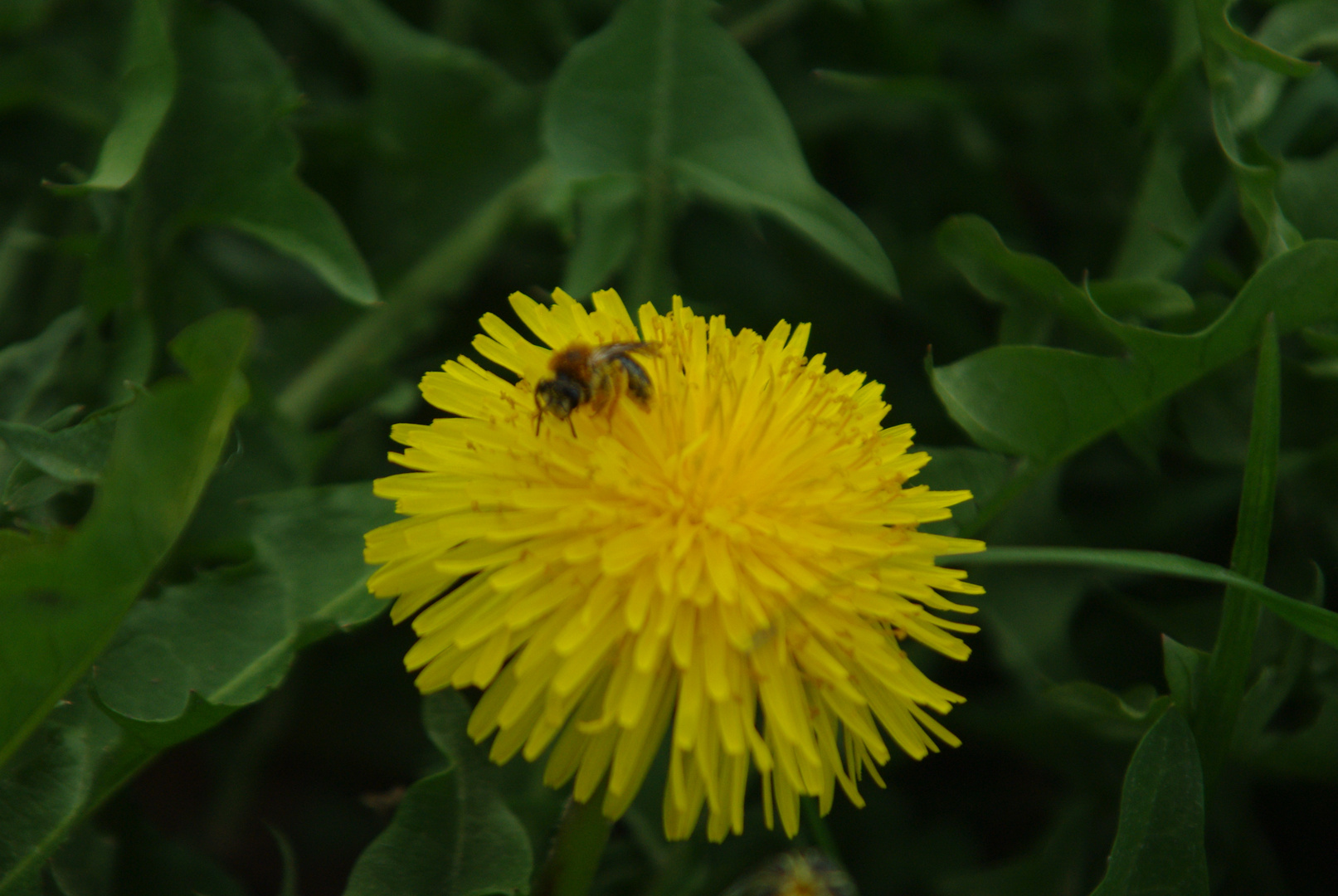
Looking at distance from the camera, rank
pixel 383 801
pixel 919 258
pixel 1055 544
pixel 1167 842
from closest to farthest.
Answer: pixel 1167 842, pixel 383 801, pixel 1055 544, pixel 919 258

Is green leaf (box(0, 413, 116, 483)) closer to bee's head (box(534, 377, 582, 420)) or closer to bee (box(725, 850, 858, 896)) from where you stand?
bee's head (box(534, 377, 582, 420))

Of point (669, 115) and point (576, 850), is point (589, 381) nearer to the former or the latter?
point (576, 850)

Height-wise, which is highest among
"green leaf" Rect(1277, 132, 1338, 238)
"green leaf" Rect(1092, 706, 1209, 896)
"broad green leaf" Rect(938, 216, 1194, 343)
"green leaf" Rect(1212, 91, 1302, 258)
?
"green leaf" Rect(1212, 91, 1302, 258)

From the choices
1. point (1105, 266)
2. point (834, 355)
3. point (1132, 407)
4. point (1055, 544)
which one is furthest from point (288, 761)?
point (1105, 266)

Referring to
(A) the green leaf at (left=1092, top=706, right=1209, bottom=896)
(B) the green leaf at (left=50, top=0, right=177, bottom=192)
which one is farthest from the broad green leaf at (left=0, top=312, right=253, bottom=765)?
(A) the green leaf at (left=1092, top=706, right=1209, bottom=896)

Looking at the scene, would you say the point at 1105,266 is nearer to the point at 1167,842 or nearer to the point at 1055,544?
the point at 1055,544

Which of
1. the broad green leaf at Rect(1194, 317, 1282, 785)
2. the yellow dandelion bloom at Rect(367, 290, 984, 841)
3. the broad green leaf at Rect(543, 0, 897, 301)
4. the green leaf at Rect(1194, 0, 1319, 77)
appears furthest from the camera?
the broad green leaf at Rect(543, 0, 897, 301)

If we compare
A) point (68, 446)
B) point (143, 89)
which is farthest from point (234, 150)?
point (68, 446)
